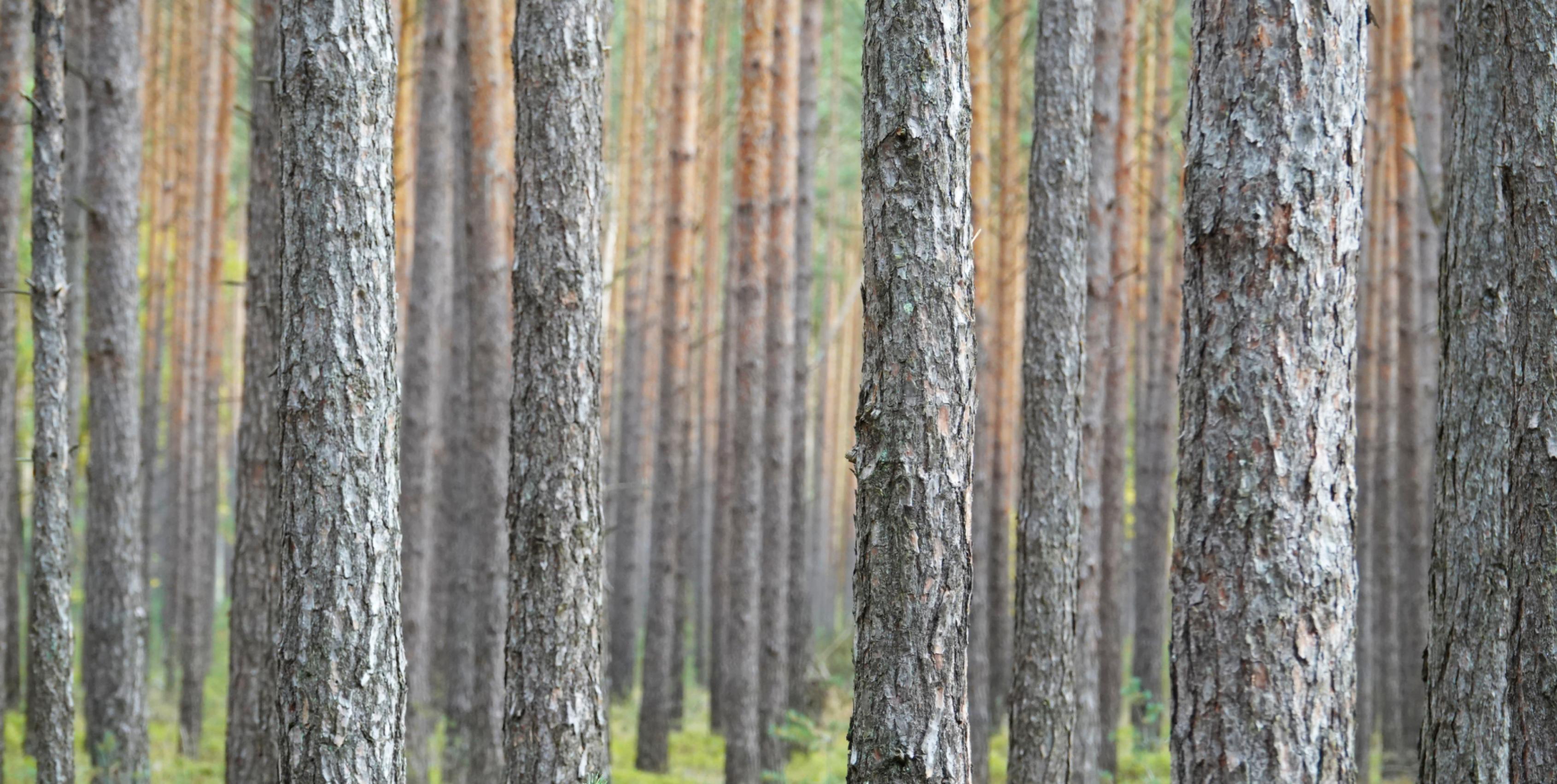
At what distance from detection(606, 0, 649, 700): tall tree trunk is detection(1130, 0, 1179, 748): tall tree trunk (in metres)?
5.29

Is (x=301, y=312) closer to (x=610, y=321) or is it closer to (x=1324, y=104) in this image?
(x=1324, y=104)

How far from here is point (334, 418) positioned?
4043mm

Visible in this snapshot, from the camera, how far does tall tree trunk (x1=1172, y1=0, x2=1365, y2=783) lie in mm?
3158

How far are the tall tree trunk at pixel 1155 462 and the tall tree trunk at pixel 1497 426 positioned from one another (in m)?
7.83

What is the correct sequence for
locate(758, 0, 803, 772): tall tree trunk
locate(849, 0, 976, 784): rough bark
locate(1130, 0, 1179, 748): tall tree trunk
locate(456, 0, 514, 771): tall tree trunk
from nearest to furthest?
locate(849, 0, 976, 784): rough bark, locate(456, 0, 514, 771): tall tree trunk, locate(758, 0, 803, 772): tall tree trunk, locate(1130, 0, 1179, 748): tall tree trunk

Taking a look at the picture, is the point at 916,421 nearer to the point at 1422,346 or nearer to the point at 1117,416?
the point at 1117,416

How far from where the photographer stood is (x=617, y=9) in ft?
59.8

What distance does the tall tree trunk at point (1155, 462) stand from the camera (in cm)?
1252

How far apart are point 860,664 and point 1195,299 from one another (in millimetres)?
1543

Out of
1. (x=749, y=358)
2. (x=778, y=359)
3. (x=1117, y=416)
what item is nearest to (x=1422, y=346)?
(x=1117, y=416)

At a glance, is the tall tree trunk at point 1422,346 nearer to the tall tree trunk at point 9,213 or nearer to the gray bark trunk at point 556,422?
the gray bark trunk at point 556,422

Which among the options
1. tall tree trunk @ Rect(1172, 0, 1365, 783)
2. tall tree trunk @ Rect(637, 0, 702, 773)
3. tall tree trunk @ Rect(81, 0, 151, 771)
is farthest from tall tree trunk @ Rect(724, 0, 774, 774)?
tall tree trunk @ Rect(1172, 0, 1365, 783)

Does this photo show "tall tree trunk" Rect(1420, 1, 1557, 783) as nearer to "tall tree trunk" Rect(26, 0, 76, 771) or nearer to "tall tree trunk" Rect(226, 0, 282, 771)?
"tall tree trunk" Rect(226, 0, 282, 771)

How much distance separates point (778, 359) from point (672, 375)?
1.58m
